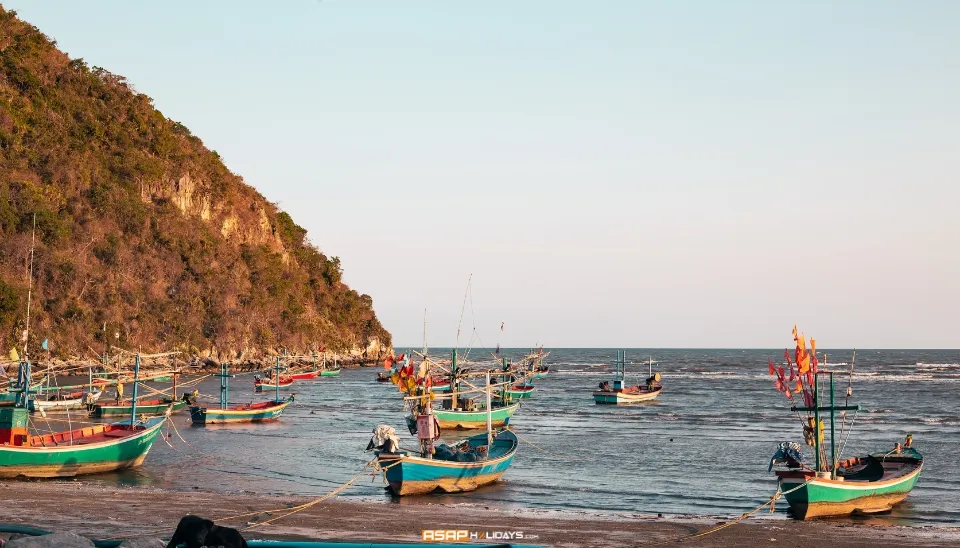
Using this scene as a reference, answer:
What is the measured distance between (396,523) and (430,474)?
527cm

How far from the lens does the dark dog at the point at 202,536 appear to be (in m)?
10.5

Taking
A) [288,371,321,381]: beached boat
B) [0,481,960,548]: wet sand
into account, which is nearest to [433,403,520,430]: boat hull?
[0,481,960,548]: wet sand

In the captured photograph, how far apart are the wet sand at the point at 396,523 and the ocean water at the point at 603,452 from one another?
2382 mm

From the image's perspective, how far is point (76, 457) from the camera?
2730 cm

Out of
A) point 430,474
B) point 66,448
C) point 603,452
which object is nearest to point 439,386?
point 603,452

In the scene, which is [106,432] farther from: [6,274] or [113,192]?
[113,192]

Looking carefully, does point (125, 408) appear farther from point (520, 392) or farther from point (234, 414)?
point (520, 392)

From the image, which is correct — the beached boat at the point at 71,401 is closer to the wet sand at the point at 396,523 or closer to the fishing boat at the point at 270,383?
the fishing boat at the point at 270,383

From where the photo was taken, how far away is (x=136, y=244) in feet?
328

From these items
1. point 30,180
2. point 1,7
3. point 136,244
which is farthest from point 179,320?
point 1,7

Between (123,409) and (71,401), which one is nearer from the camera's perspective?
(123,409)

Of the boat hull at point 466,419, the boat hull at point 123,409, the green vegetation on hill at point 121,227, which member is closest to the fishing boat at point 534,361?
the boat hull at point 466,419

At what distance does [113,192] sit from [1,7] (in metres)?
27.7

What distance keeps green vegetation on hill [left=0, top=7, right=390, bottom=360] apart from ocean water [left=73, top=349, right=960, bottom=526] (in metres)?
19.8
